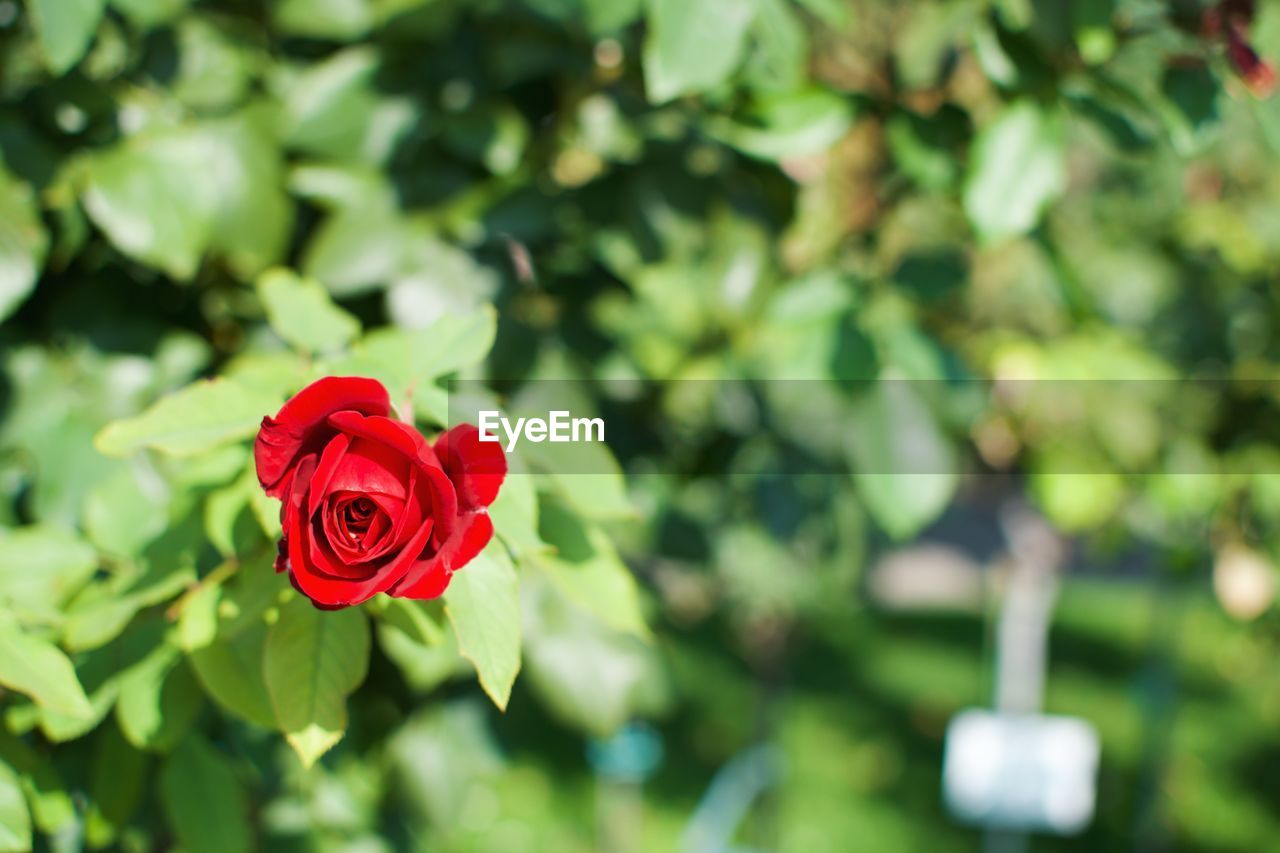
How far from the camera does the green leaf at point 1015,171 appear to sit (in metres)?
1.07

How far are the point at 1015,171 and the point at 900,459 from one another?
0.99 feet

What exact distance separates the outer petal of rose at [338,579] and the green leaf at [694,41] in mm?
533

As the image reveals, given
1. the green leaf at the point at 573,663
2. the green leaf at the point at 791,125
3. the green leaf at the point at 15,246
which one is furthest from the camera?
Result: the green leaf at the point at 573,663

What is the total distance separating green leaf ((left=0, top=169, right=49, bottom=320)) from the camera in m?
1.02

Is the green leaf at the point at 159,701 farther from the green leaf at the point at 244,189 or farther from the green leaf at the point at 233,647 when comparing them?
the green leaf at the point at 244,189

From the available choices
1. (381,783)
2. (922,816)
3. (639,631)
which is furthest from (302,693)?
(922,816)

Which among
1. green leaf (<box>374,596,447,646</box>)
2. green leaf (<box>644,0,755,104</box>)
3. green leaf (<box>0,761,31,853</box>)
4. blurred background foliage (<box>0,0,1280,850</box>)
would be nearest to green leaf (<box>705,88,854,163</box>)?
blurred background foliage (<box>0,0,1280,850</box>)

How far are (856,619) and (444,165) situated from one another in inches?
162

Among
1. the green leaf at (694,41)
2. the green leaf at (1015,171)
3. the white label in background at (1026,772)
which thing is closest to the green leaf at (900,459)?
the green leaf at (1015,171)

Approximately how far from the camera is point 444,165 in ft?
4.09

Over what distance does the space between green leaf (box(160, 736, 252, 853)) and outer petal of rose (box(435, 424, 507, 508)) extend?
437mm

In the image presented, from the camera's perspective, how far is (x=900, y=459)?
1.14 meters

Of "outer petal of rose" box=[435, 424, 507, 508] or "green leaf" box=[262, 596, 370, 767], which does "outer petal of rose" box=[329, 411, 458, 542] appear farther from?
"green leaf" box=[262, 596, 370, 767]

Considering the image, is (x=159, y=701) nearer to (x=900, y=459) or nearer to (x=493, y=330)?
(x=493, y=330)
